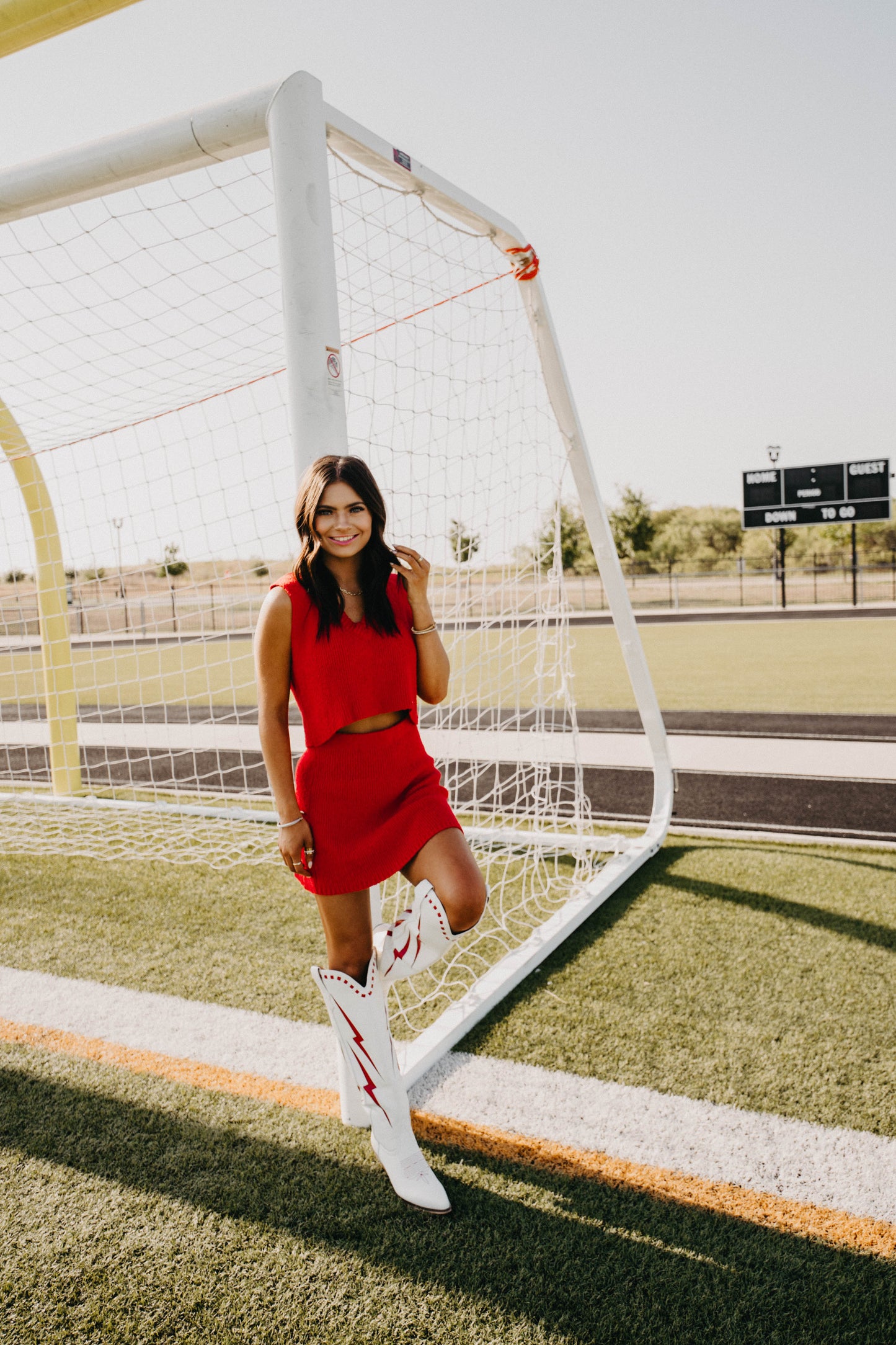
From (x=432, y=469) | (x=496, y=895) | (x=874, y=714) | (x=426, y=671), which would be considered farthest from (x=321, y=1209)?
(x=874, y=714)

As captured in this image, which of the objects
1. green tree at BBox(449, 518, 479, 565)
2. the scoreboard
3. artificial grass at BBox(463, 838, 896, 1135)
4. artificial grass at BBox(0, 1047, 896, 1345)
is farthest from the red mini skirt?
the scoreboard

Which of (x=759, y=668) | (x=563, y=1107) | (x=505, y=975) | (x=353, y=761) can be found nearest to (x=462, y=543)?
(x=505, y=975)

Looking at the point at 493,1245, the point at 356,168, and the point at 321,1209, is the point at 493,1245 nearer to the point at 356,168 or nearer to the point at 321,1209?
the point at 321,1209

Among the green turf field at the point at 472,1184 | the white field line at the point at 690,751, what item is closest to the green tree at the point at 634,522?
the white field line at the point at 690,751

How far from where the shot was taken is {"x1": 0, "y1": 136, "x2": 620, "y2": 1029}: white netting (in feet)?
10.9

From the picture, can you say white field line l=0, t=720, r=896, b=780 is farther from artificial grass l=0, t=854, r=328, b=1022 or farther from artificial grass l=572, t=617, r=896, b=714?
artificial grass l=572, t=617, r=896, b=714

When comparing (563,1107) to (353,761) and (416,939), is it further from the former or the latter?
(353,761)

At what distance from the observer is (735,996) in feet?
10.5

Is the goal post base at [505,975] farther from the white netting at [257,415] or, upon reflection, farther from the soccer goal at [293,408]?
the white netting at [257,415]

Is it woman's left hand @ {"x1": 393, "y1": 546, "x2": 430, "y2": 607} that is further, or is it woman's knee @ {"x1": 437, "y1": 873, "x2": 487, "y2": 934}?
woman's left hand @ {"x1": 393, "y1": 546, "x2": 430, "y2": 607}

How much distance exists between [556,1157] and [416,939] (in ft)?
2.34

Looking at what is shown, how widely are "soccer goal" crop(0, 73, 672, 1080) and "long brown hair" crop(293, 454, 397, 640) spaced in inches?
9.4

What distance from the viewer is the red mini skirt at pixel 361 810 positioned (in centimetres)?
223

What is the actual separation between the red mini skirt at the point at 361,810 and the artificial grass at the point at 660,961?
3.48 feet
